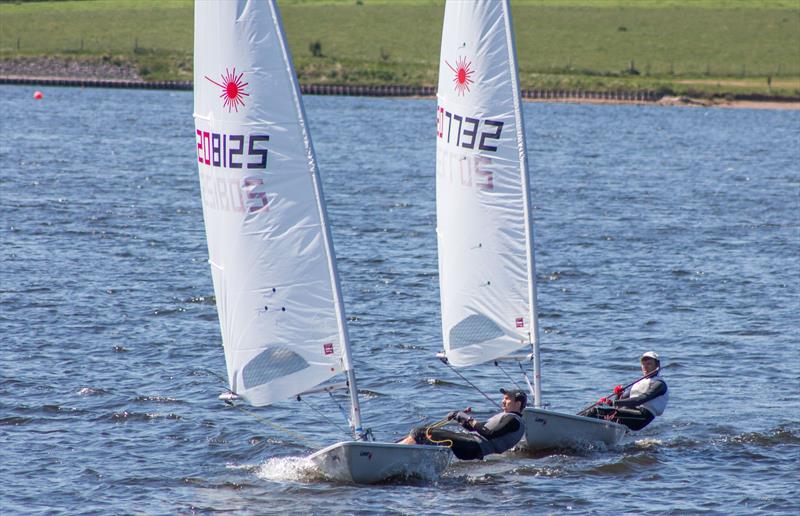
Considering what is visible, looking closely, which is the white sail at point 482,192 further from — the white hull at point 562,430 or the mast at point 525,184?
the white hull at point 562,430

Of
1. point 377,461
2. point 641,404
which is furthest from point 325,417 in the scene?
point 641,404

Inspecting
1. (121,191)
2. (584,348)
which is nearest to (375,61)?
(121,191)

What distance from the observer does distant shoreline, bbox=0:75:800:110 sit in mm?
144375

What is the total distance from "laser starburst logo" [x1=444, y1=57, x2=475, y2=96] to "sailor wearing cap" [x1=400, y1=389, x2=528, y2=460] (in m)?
5.88

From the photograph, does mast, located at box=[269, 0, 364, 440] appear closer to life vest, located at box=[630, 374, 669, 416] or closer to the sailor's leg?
the sailor's leg

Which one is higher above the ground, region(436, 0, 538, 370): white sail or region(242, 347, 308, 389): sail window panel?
region(436, 0, 538, 370): white sail

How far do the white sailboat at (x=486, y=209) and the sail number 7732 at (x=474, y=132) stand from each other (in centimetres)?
2

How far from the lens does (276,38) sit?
66.7ft

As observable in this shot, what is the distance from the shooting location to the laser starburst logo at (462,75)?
79.2 ft

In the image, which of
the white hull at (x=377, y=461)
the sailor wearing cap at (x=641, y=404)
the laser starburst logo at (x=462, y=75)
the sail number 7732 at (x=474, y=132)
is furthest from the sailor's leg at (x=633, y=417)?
the laser starburst logo at (x=462, y=75)

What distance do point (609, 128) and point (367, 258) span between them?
69.9 metres

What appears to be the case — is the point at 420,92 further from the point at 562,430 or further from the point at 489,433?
the point at 489,433

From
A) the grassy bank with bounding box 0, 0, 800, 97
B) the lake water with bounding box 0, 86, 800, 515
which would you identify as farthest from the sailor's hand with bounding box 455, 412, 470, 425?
the grassy bank with bounding box 0, 0, 800, 97

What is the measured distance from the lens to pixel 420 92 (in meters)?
151
